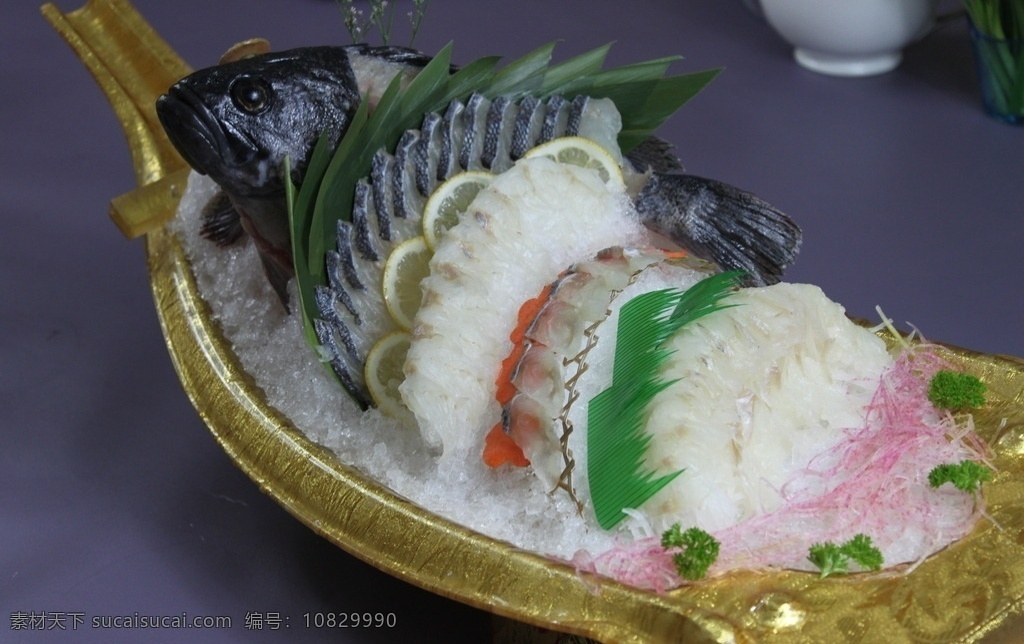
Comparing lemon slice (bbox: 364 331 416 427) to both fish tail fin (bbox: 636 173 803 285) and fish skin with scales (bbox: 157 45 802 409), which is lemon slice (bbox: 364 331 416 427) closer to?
fish skin with scales (bbox: 157 45 802 409)

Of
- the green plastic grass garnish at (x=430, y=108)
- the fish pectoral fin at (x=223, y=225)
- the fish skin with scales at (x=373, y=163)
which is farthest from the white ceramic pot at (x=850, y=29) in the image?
the fish pectoral fin at (x=223, y=225)

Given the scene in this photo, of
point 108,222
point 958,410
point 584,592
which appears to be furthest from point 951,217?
point 108,222

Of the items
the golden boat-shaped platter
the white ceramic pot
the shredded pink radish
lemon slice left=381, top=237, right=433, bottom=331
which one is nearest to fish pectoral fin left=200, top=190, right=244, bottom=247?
the golden boat-shaped platter

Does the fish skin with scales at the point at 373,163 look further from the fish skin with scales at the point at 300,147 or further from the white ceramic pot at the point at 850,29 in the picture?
the white ceramic pot at the point at 850,29

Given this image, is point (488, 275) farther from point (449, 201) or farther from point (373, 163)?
point (373, 163)

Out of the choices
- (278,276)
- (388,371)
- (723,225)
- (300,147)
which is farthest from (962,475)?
(278,276)

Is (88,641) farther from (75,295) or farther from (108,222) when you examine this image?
(108,222)
